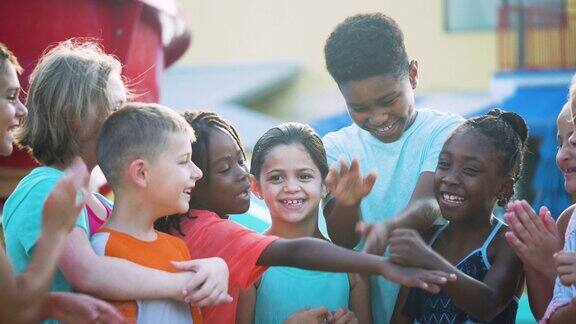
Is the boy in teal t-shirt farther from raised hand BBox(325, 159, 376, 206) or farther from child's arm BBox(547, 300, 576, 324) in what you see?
child's arm BBox(547, 300, 576, 324)

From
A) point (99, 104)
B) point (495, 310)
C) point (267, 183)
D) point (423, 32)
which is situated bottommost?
point (423, 32)

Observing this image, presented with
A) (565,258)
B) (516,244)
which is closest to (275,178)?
(516,244)

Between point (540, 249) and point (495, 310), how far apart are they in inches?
6.2

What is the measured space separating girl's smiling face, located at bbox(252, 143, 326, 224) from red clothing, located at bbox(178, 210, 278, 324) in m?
0.16

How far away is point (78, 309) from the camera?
2.08 metres

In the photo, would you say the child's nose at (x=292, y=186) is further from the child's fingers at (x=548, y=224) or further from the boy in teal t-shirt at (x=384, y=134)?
the child's fingers at (x=548, y=224)

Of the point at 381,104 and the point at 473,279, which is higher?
the point at 381,104

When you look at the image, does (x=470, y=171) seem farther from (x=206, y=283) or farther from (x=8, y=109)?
(x=8, y=109)

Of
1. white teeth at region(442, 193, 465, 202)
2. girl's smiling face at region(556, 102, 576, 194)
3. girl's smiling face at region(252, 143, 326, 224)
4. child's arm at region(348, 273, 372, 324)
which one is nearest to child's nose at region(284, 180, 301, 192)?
girl's smiling face at region(252, 143, 326, 224)

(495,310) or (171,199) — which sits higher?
(171,199)

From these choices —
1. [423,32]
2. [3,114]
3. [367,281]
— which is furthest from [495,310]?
[423,32]

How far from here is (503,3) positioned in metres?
10.7

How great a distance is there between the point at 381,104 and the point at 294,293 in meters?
0.45

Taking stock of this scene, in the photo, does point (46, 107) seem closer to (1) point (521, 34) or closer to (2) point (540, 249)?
(2) point (540, 249)
